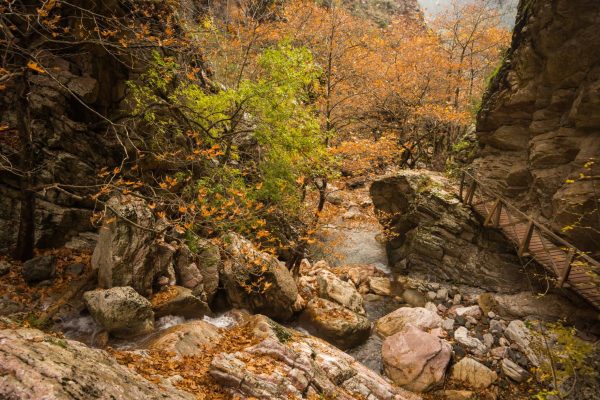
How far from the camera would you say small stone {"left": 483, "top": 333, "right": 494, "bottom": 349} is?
11.0 m

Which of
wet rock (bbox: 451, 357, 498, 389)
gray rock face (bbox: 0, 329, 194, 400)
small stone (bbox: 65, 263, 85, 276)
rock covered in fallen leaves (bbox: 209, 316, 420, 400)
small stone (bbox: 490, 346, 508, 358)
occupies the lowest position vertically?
wet rock (bbox: 451, 357, 498, 389)

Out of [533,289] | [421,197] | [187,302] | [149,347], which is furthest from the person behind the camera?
[421,197]

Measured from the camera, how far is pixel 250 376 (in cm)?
632

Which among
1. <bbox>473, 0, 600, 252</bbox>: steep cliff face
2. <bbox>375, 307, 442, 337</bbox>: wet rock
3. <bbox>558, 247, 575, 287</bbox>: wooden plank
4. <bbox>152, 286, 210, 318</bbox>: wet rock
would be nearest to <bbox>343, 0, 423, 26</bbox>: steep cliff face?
<bbox>473, 0, 600, 252</bbox>: steep cliff face

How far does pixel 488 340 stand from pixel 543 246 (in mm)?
3937

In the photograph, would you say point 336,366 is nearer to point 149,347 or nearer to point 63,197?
point 149,347

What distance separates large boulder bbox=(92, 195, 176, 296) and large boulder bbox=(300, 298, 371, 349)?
536cm

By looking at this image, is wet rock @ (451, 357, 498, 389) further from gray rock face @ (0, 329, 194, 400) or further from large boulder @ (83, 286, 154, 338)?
large boulder @ (83, 286, 154, 338)

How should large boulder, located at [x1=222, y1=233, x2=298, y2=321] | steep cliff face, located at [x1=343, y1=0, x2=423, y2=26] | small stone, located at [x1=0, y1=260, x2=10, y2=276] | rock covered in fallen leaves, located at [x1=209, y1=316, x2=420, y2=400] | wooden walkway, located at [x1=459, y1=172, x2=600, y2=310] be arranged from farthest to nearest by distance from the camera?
steep cliff face, located at [x1=343, y1=0, x2=423, y2=26], large boulder, located at [x1=222, y1=233, x2=298, y2=321], wooden walkway, located at [x1=459, y1=172, x2=600, y2=310], small stone, located at [x1=0, y1=260, x2=10, y2=276], rock covered in fallen leaves, located at [x1=209, y1=316, x2=420, y2=400]

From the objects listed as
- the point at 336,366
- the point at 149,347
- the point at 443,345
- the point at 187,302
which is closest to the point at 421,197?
the point at 443,345

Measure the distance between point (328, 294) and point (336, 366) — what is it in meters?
4.49

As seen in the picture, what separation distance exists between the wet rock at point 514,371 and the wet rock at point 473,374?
0.37 m

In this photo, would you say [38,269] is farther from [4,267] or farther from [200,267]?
[200,267]

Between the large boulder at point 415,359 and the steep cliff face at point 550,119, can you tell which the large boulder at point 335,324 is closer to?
the large boulder at point 415,359
